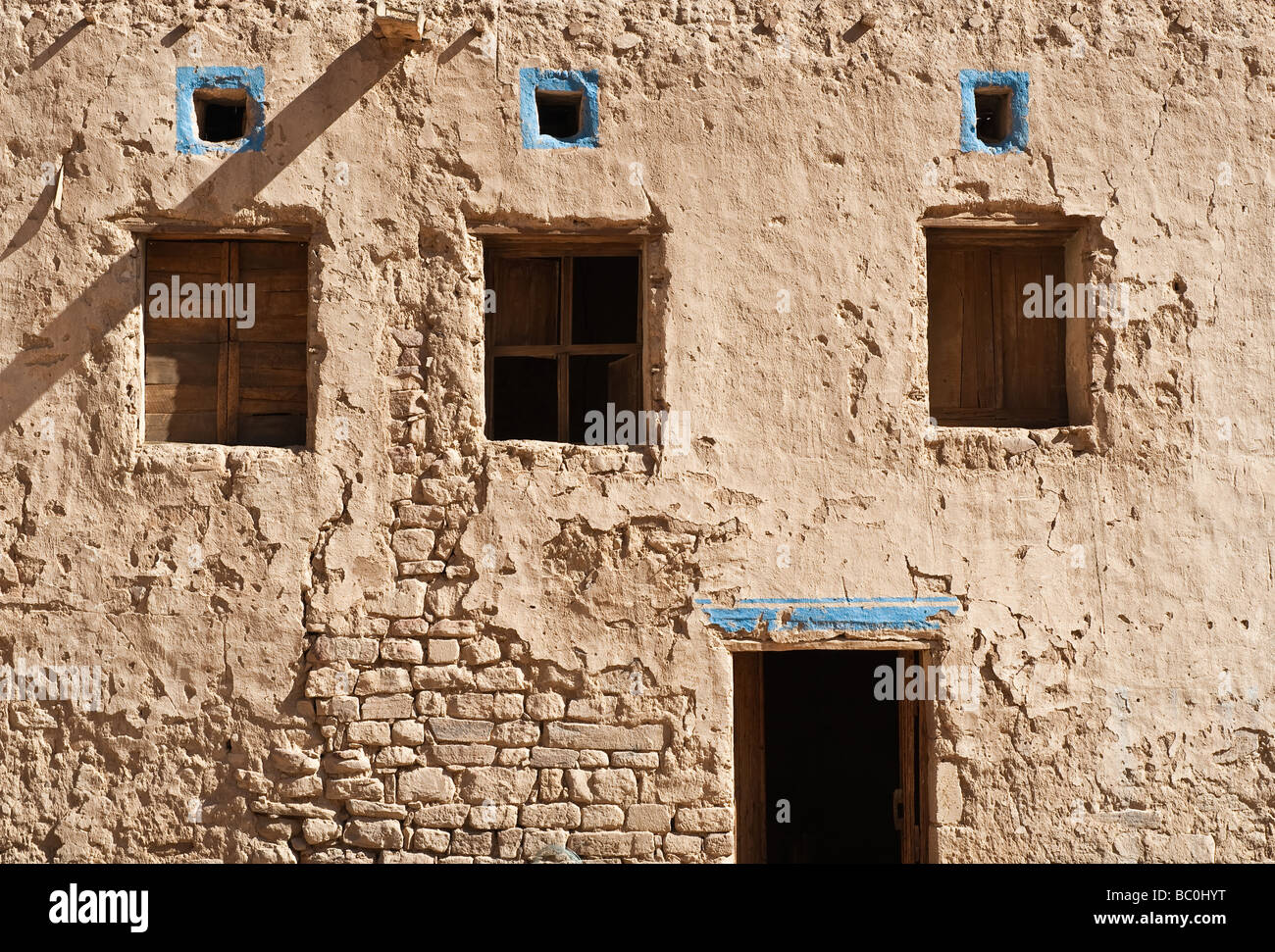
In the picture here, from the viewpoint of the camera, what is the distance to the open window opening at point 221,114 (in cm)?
521

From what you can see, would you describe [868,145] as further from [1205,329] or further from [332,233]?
[332,233]

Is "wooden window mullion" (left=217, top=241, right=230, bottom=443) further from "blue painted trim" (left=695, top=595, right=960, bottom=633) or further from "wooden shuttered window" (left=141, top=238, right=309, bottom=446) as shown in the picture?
"blue painted trim" (left=695, top=595, right=960, bottom=633)

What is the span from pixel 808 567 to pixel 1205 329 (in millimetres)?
2105

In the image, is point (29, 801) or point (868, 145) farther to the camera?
point (868, 145)

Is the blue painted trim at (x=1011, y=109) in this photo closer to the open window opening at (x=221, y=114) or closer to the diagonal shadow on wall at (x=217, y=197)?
the diagonal shadow on wall at (x=217, y=197)

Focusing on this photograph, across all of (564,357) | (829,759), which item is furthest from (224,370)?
(829,759)

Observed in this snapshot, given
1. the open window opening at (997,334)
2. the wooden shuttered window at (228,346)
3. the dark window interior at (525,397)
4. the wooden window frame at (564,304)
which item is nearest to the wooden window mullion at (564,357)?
the wooden window frame at (564,304)

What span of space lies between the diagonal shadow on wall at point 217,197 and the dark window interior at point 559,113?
0.65 meters

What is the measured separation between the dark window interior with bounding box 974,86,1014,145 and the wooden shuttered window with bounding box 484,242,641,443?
1.69 m

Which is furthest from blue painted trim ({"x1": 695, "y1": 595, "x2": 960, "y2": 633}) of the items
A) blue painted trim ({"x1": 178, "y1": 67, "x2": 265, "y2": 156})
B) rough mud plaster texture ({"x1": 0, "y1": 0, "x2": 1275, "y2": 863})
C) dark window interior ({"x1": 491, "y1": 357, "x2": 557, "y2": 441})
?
blue painted trim ({"x1": 178, "y1": 67, "x2": 265, "y2": 156})

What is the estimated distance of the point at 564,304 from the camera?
5.49 meters

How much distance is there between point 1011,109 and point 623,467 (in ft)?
7.88

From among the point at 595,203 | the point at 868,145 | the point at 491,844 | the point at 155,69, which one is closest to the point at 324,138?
the point at 155,69

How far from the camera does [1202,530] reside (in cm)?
528
